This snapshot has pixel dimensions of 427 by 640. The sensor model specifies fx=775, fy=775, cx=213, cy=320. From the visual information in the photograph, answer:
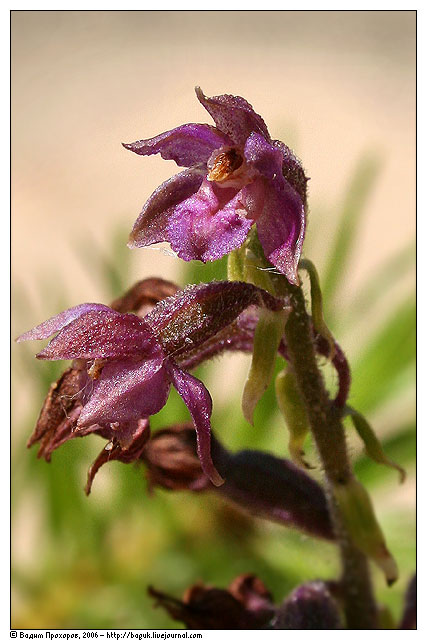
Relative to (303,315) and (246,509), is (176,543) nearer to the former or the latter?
(246,509)

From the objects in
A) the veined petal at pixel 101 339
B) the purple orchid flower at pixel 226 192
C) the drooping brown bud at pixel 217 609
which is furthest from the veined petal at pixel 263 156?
the drooping brown bud at pixel 217 609

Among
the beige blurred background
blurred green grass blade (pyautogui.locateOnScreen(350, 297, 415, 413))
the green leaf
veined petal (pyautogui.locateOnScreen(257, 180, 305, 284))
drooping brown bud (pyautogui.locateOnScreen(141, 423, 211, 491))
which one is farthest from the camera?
the beige blurred background

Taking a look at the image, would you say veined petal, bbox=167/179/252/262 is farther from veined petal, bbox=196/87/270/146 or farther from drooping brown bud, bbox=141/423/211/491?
drooping brown bud, bbox=141/423/211/491

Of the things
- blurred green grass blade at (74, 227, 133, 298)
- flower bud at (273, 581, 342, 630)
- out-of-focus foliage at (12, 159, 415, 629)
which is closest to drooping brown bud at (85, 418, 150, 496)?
flower bud at (273, 581, 342, 630)

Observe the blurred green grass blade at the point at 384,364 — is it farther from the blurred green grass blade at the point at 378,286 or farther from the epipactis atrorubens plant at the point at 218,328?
the epipactis atrorubens plant at the point at 218,328

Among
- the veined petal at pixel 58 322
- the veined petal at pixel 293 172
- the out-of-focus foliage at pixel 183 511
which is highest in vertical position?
the veined petal at pixel 293 172

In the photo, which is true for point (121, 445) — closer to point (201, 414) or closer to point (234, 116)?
point (201, 414)
